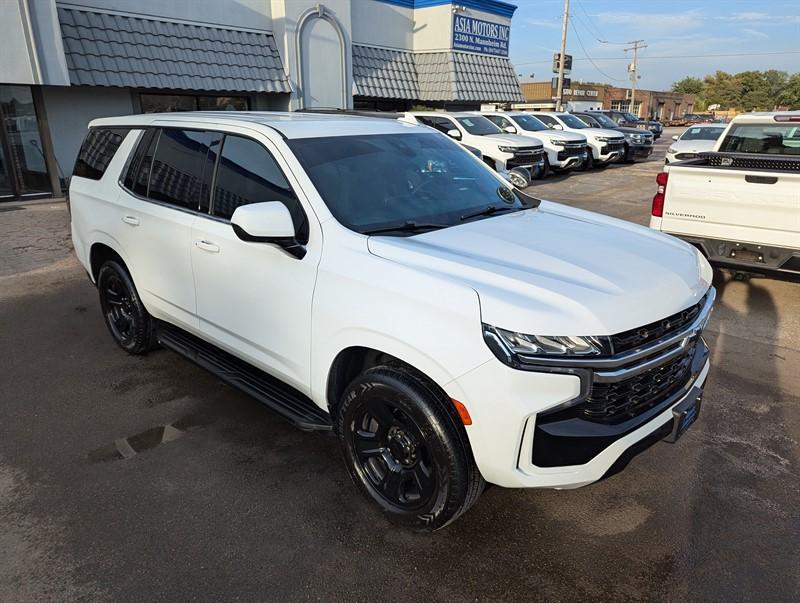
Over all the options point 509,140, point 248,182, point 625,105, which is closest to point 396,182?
point 248,182

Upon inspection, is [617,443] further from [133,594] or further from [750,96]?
[750,96]

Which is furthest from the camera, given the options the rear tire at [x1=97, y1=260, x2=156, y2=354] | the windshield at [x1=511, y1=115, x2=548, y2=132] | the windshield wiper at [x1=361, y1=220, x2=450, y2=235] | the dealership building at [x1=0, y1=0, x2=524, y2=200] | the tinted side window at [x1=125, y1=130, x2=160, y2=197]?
the windshield at [x1=511, y1=115, x2=548, y2=132]

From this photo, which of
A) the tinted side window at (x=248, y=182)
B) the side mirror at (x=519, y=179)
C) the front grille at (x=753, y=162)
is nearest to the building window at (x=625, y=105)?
the front grille at (x=753, y=162)

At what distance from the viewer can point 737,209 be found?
18.7 feet

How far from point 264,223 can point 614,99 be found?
8007 cm

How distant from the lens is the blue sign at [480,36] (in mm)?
20277

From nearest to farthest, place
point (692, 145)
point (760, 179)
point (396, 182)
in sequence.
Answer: point (396, 182), point (760, 179), point (692, 145)

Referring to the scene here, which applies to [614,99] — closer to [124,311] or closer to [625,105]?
[625,105]

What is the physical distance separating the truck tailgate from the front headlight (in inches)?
170

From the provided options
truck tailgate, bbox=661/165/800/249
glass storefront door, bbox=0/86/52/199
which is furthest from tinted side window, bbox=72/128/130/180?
glass storefront door, bbox=0/86/52/199

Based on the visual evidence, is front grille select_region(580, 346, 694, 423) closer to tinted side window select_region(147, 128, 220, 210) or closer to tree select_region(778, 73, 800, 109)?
tinted side window select_region(147, 128, 220, 210)

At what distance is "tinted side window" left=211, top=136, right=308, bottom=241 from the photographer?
310 centimetres

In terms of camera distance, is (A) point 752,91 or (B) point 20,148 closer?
(B) point 20,148

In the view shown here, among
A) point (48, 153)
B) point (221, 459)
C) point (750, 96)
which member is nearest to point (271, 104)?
point (48, 153)
